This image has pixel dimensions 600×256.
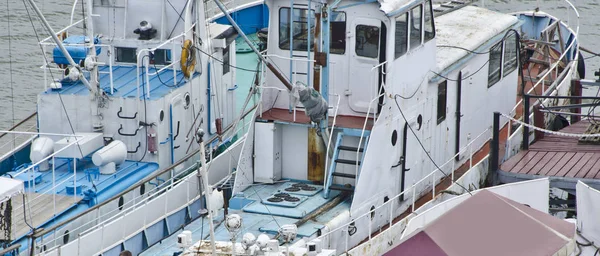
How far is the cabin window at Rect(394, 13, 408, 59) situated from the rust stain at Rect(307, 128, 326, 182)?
1.95 meters

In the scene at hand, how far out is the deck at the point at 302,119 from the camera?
19.6 meters

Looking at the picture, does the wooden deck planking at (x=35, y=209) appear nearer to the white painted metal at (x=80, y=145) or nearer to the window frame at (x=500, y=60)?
the white painted metal at (x=80, y=145)

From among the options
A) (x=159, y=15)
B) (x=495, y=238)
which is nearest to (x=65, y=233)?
(x=159, y=15)

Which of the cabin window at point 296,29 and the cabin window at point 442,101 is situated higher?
the cabin window at point 296,29

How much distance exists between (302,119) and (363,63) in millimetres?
1400

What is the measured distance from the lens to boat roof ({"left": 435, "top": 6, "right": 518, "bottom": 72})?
72.8 feet

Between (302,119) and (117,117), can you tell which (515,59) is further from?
(117,117)

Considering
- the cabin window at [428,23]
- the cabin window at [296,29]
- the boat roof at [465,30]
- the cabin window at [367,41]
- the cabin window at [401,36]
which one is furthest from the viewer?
the boat roof at [465,30]

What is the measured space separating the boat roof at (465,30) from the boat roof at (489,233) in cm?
614

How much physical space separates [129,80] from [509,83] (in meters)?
8.25

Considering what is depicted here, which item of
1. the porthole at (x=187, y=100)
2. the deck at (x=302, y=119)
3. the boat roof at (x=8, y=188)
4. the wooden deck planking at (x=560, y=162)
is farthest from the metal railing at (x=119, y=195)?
the wooden deck planking at (x=560, y=162)

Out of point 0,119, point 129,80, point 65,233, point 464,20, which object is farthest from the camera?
point 0,119

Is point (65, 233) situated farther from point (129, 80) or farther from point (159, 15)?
point (159, 15)

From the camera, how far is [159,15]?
22.5m
